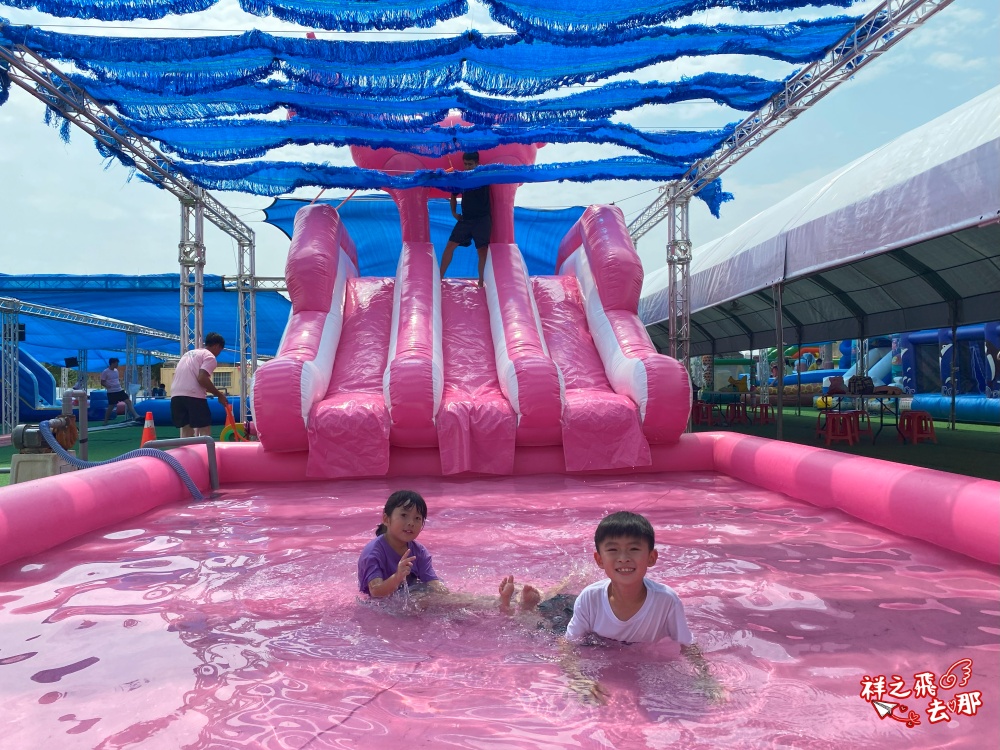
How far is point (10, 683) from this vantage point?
1.89m

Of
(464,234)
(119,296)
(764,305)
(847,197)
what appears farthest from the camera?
(119,296)

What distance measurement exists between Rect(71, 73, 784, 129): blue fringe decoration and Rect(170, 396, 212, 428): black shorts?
2.35 meters

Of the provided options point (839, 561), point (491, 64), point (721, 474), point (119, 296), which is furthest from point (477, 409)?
point (119, 296)

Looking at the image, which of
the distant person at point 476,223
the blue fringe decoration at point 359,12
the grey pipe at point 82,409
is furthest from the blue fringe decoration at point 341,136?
the grey pipe at point 82,409

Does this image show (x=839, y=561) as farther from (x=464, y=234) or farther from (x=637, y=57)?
(x=464, y=234)

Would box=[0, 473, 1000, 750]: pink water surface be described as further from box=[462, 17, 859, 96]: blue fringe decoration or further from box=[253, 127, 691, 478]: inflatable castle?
box=[462, 17, 859, 96]: blue fringe decoration

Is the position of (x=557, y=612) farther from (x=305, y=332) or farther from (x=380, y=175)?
(x=380, y=175)

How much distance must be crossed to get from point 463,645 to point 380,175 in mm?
5166

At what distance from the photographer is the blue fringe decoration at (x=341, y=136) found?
19.0 ft

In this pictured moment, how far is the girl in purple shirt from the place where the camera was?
2.41m

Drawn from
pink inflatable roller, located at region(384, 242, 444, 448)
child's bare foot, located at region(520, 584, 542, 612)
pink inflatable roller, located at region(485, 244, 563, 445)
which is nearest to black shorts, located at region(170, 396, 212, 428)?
pink inflatable roller, located at region(384, 242, 444, 448)

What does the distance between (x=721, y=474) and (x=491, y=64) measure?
3.55m

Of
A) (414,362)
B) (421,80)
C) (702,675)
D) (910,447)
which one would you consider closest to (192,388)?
(414,362)

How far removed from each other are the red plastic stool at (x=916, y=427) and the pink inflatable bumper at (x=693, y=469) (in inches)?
176
